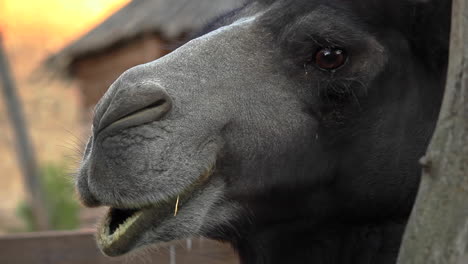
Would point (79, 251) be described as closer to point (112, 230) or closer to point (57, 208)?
point (112, 230)

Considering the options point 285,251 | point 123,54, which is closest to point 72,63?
point 123,54

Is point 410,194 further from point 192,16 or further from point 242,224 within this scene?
point 192,16

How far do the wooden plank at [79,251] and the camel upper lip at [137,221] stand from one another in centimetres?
114

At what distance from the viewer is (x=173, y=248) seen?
4.04m

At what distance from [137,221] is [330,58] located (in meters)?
0.92

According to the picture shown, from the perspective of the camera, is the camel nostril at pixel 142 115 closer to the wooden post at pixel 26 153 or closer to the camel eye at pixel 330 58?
the camel eye at pixel 330 58

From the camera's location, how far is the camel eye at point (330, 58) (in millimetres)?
2986

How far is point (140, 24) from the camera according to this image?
14523mm

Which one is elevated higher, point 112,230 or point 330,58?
point 330,58

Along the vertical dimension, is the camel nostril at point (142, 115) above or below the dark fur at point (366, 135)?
above

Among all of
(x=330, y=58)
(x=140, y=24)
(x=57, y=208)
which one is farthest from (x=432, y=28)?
(x=57, y=208)

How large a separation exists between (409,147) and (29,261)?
2490 mm

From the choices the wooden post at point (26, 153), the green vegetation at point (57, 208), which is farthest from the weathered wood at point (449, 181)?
the green vegetation at point (57, 208)

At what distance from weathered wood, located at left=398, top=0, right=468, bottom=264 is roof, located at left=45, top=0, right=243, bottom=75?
34.2 feet
